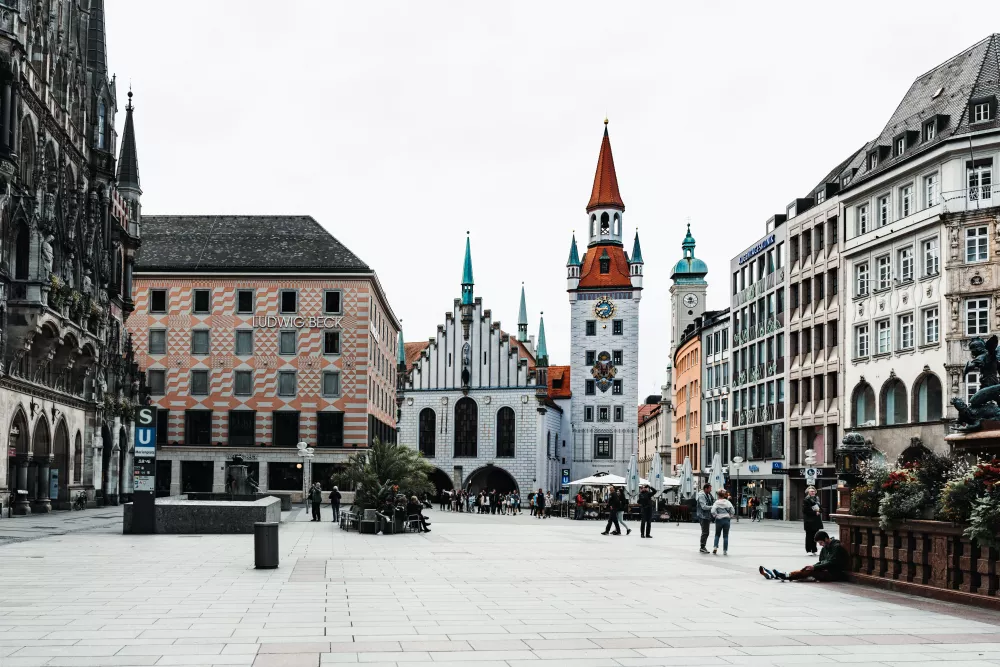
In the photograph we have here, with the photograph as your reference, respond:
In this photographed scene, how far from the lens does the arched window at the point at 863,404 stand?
54.0 metres

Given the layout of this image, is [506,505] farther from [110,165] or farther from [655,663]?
[655,663]

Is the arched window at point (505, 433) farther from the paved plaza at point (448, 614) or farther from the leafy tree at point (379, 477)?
the paved plaza at point (448, 614)

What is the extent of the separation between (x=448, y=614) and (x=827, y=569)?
25.2ft

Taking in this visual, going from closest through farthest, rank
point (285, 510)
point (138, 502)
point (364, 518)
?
point (138, 502)
point (364, 518)
point (285, 510)

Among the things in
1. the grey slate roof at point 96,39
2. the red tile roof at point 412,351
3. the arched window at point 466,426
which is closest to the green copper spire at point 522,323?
the red tile roof at point 412,351

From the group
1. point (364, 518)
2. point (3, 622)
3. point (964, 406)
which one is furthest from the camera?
→ point (364, 518)

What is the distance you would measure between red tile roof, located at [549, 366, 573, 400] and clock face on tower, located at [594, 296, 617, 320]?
313 inches

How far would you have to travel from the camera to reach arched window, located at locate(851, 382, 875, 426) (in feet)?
177

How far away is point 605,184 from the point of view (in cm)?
11981

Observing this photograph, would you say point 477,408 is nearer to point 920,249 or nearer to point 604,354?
point 604,354

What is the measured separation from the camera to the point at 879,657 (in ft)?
35.9

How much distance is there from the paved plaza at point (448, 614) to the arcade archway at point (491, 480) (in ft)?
264

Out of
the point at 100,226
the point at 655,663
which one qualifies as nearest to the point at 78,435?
the point at 100,226

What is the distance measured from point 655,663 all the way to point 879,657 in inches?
85.9
